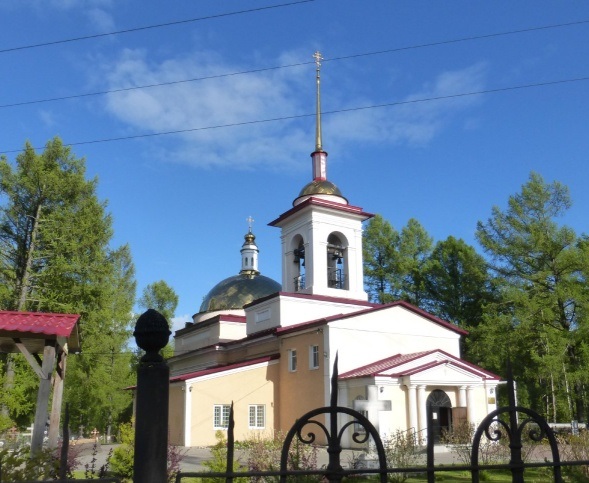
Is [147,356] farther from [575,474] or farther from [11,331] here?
[575,474]

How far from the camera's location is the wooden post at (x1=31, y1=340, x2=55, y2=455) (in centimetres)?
1080

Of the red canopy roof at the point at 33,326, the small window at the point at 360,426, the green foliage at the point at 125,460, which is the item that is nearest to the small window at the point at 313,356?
the small window at the point at 360,426

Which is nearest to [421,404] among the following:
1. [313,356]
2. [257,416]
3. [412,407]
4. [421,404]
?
[421,404]

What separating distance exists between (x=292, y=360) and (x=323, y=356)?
2545 mm

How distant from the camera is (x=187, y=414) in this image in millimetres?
25484

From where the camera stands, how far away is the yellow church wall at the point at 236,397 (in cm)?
2577

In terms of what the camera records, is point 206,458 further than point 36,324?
Yes

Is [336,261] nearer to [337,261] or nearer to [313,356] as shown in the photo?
[337,261]

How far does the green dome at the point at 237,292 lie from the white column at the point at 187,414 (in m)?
11.5

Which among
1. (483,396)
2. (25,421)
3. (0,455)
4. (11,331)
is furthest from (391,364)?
(0,455)

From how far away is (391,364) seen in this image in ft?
80.7

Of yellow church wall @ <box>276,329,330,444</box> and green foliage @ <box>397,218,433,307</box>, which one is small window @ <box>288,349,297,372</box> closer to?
yellow church wall @ <box>276,329,330,444</box>

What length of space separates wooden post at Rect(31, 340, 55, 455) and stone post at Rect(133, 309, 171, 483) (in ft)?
27.2

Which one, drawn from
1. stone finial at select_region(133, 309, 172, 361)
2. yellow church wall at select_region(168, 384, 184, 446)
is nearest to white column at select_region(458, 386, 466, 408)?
yellow church wall at select_region(168, 384, 184, 446)
